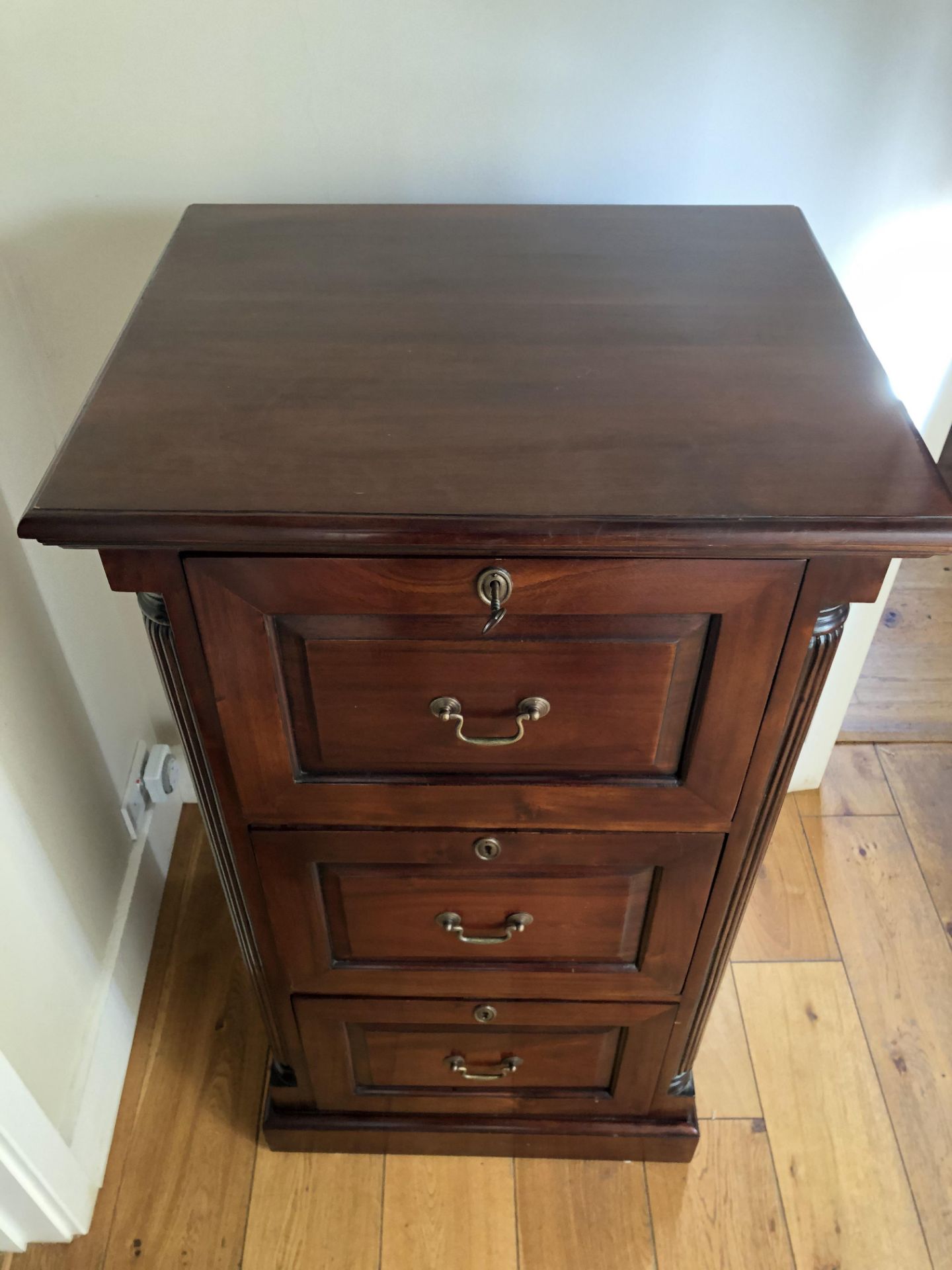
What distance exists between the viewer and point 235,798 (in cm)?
82

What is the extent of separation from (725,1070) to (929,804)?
0.59m

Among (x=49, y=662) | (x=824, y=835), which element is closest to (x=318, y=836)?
(x=49, y=662)

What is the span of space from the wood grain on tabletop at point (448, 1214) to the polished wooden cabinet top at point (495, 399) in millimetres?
917

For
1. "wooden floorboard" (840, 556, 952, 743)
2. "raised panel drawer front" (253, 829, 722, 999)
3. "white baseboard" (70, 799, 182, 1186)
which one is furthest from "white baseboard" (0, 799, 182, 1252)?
"wooden floorboard" (840, 556, 952, 743)

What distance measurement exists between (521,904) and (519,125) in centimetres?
75

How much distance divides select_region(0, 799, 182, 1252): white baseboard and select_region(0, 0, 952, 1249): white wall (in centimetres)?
4

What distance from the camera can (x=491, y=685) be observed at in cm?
73

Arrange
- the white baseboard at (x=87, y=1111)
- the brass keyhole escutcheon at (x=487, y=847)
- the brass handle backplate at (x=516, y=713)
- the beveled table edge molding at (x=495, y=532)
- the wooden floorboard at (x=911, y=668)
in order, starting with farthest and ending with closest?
1. the wooden floorboard at (x=911, y=668)
2. the white baseboard at (x=87, y=1111)
3. the brass keyhole escutcheon at (x=487, y=847)
4. the brass handle backplate at (x=516, y=713)
5. the beveled table edge molding at (x=495, y=532)

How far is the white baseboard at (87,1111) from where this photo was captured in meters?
1.01

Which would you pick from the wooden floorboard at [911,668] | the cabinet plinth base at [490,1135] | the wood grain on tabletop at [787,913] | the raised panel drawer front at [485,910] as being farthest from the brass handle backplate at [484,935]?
the wooden floorboard at [911,668]

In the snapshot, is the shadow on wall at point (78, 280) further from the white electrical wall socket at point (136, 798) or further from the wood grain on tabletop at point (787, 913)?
the wood grain on tabletop at point (787, 913)

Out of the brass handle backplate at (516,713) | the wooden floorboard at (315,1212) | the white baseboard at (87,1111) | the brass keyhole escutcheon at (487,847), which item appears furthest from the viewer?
the wooden floorboard at (315,1212)

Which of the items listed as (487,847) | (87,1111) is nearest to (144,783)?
(87,1111)

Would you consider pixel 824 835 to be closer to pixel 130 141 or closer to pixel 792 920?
pixel 792 920
